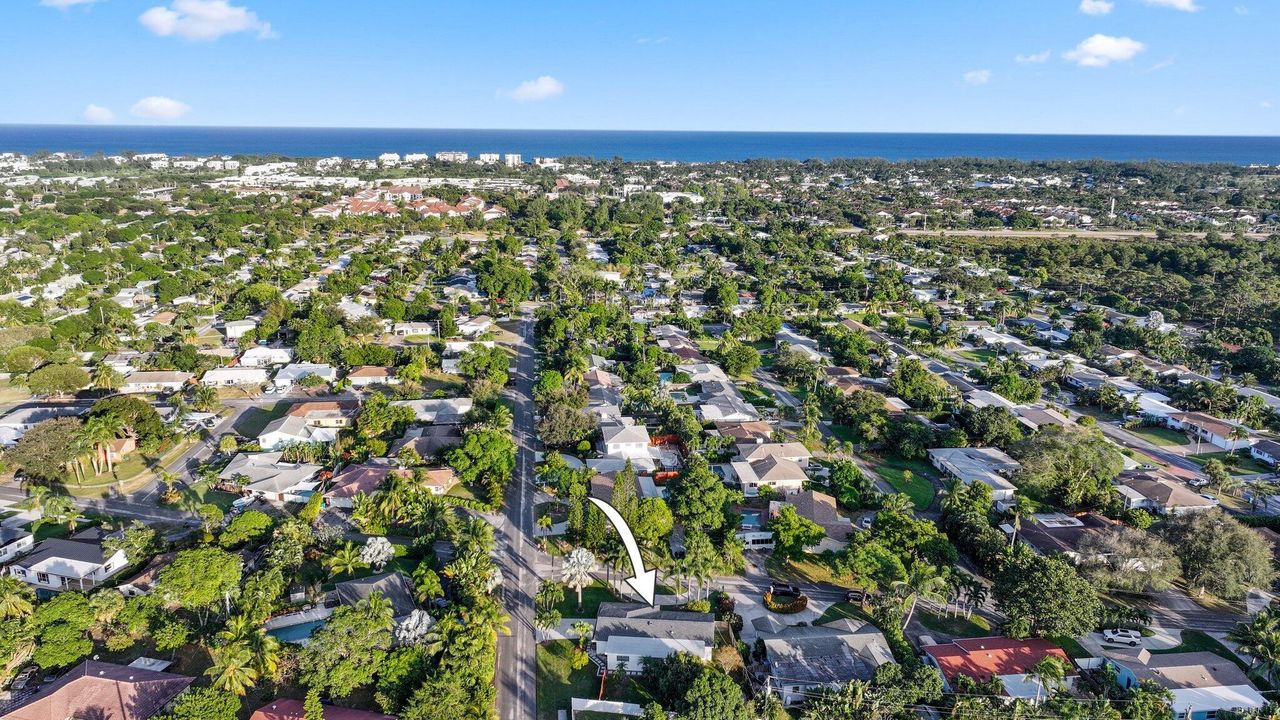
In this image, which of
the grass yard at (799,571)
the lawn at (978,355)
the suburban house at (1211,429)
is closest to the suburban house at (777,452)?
the grass yard at (799,571)

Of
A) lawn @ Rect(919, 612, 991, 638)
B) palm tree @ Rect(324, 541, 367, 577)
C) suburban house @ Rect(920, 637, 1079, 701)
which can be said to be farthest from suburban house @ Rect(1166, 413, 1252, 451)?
palm tree @ Rect(324, 541, 367, 577)

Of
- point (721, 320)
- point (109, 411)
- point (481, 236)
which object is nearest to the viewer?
point (109, 411)

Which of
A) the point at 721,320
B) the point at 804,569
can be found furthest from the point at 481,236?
the point at 804,569

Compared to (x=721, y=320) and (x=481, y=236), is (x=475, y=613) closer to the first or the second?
(x=721, y=320)

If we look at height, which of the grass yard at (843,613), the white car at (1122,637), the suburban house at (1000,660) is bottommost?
the white car at (1122,637)

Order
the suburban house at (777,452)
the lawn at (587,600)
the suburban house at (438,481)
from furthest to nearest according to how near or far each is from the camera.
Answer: the suburban house at (777,452), the suburban house at (438,481), the lawn at (587,600)

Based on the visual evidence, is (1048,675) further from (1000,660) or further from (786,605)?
(786,605)

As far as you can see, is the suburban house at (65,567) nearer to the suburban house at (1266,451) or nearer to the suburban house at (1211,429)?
the suburban house at (1211,429)

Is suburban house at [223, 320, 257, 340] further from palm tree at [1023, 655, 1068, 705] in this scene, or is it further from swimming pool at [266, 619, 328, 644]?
palm tree at [1023, 655, 1068, 705]
